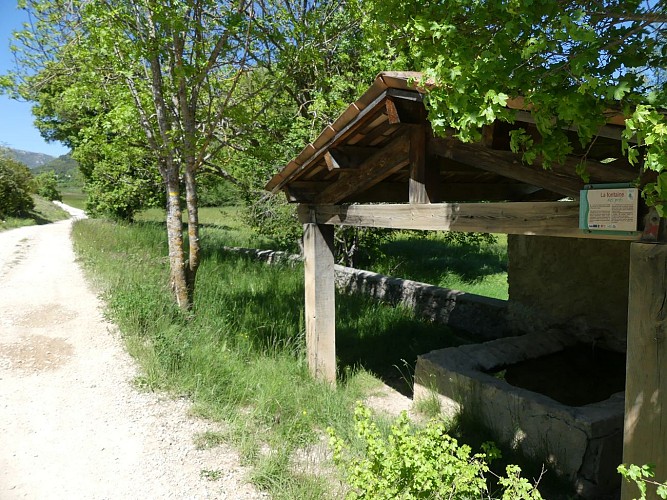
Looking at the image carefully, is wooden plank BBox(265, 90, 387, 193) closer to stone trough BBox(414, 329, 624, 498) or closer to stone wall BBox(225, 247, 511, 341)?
stone trough BBox(414, 329, 624, 498)

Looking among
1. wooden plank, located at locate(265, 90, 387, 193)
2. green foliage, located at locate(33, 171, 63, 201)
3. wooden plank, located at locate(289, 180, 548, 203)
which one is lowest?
wooden plank, located at locate(289, 180, 548, 203)

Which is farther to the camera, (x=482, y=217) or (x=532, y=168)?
(x=482, y=217)

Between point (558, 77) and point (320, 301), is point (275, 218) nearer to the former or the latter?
point (320, 301)

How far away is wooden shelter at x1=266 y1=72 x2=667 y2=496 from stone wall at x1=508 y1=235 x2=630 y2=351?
0.92m

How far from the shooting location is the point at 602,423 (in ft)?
13.0

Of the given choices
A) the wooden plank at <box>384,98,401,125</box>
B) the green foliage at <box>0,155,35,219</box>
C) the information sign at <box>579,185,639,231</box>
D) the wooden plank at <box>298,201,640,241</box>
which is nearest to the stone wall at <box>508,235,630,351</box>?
the wooden plank at <box>298,201,640,241</box>

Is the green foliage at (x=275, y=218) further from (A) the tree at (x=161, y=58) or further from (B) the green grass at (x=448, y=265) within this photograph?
(A) the tree at (x=161, y=58)

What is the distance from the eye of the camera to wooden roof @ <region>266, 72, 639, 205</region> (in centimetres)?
288

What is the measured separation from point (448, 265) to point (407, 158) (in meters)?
9.86

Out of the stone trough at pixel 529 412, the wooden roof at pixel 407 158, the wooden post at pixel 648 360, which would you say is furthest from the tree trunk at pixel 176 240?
the wooden post at pixel 648 360

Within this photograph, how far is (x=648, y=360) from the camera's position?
2.49 meters

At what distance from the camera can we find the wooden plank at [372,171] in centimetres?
423

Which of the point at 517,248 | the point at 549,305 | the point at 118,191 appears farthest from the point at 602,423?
the point at 118,191

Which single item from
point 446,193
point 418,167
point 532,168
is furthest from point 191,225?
point 532,168
